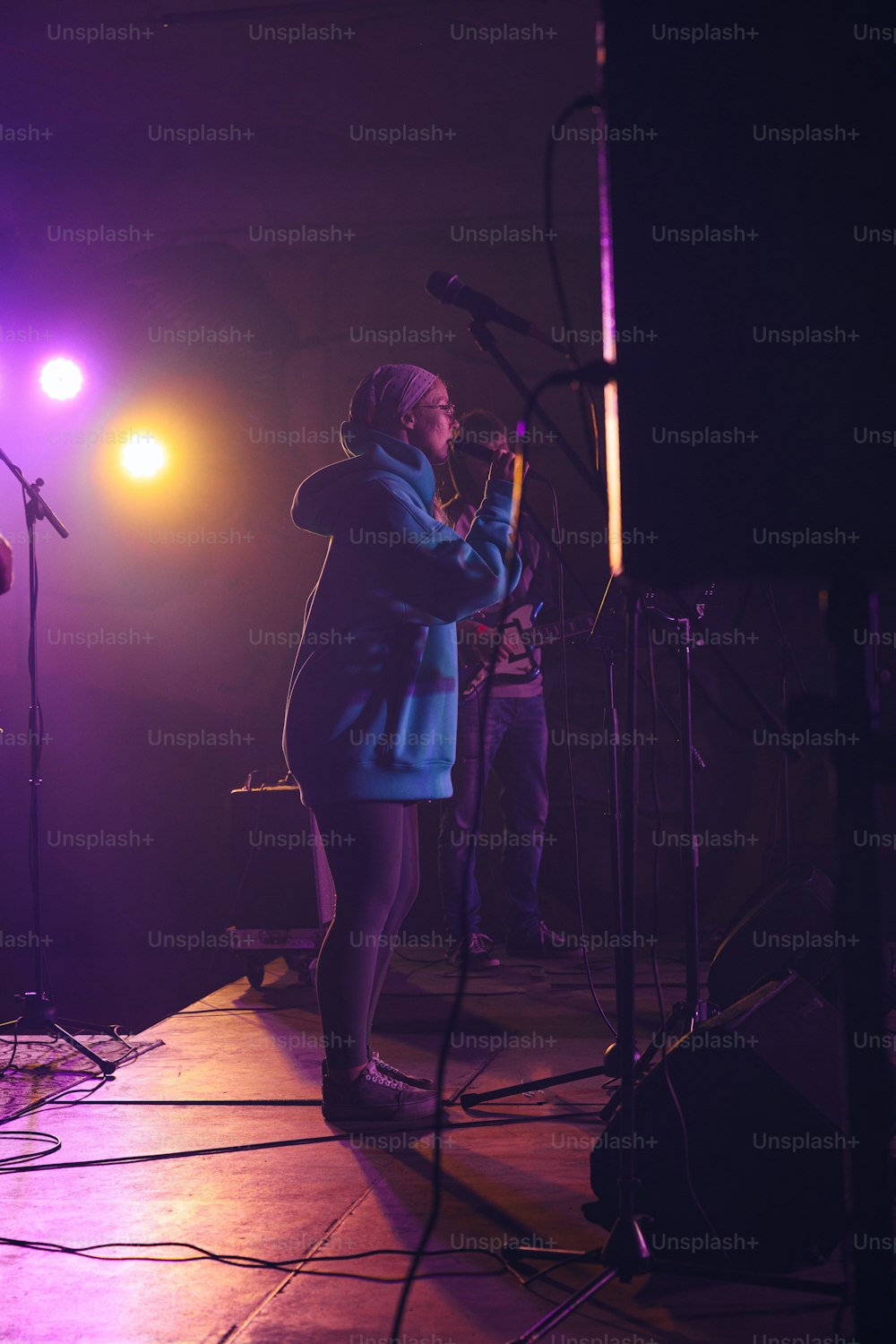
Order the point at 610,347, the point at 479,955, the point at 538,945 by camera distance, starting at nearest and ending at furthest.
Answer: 1. the point at 610,347
2. the point at 479,955
3. the point at 538,945

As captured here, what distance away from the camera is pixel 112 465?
674 cm

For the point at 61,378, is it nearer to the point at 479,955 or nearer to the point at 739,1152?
the point at 479,955

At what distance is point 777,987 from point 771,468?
139 cm

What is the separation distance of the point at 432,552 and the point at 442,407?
0.51 m

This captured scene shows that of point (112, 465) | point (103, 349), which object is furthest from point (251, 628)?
point (103, 349)

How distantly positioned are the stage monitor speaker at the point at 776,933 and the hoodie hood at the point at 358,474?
1487 millimetres

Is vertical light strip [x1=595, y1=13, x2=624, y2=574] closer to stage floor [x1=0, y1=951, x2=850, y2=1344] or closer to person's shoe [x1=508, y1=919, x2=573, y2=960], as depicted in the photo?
stage floor [x1=0, y1=951, x2=850, y2=1344]

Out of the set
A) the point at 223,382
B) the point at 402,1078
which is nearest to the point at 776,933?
the point at 402,1078

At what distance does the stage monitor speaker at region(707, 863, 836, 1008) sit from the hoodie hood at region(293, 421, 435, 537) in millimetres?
1487

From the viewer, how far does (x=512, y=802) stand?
5.30 m

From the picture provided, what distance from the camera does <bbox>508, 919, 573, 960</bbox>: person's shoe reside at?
519cm

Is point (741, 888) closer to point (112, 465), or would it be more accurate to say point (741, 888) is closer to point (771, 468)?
point (112, 465)

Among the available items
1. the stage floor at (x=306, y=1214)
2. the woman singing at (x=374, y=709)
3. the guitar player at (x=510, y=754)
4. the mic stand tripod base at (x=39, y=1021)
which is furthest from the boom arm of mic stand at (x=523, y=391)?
the guitar player at (x=510, y=754)

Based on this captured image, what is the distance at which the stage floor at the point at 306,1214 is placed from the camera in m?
1.78
